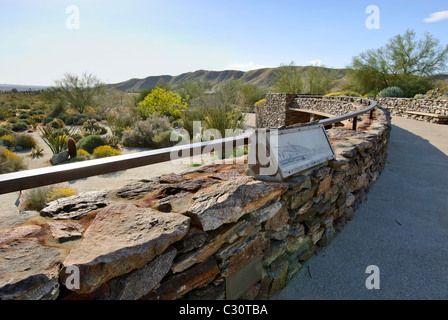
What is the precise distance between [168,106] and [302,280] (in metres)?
13.2

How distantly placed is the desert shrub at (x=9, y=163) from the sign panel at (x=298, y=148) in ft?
23.8

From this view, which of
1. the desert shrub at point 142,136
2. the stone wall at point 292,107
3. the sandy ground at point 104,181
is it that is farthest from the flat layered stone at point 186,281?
the stone wall at point 292,107

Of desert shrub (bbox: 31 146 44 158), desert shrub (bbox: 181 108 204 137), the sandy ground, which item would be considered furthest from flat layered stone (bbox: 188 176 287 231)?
desert shrub (bbox: 31 146 44 158)

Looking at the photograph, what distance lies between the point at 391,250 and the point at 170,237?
7.86ft

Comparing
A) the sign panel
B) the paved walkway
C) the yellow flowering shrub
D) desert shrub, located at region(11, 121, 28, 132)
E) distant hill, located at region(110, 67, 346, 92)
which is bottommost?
the paved walkway

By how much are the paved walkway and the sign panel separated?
3.06 ft

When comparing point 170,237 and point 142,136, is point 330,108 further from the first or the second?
point 170,237

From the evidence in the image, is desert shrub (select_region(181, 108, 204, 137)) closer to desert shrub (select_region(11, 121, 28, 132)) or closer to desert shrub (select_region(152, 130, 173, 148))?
desert shrub (select_region(152, 130, 173, 148))

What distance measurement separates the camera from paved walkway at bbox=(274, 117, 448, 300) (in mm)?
2211

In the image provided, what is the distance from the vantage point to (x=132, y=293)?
1.24 metres

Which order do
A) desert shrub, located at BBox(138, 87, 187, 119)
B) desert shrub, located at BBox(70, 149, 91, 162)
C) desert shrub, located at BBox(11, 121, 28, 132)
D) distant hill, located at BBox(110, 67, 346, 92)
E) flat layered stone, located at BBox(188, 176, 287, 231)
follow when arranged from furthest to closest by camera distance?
distant hill, located at BBox(110, 67, 346, 92)
desert shrub, located at BBox(138, 87, 187, 119)
desert shrub, located at BBox(11, 121, 28, 132)
desert shrub, located at BBox(70, 149, 91, 162)
flat layered stone, located at BBox(188, 176, 287, 231)
